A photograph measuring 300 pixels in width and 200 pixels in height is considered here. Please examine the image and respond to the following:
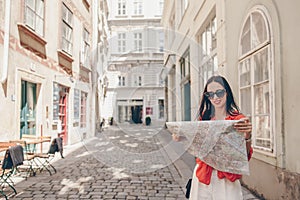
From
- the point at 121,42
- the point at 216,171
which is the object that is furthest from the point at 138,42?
the point at 216,171

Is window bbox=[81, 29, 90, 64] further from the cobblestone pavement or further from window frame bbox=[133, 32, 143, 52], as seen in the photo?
window frame bbox=[133, 32, 143, 52]

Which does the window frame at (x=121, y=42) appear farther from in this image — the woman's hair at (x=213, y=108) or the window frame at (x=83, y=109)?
the woman's hair at (x=213, y=108)

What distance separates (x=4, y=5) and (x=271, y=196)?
6421 millimetres

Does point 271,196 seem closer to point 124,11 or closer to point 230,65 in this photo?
point 230,65

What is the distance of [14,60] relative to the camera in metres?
6.09

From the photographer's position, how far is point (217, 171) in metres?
1.68

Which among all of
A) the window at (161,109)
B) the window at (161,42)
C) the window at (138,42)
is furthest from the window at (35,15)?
the window at (161,109)

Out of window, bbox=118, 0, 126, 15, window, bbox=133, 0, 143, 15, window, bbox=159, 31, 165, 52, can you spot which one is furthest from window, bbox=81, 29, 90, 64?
window, bbox=133, 0, 143, 15

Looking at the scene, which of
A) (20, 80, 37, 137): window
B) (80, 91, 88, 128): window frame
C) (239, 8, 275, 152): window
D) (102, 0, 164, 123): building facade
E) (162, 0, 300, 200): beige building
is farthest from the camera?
(102, 0, 164, 123): building facade

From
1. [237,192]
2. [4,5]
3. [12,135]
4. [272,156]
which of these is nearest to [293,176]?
[272,156]

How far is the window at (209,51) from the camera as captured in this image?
6691mm

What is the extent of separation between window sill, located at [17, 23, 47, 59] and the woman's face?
601 centimetres

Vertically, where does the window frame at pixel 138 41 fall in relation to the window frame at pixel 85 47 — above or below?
above

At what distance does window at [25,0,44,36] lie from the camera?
6910 mm
